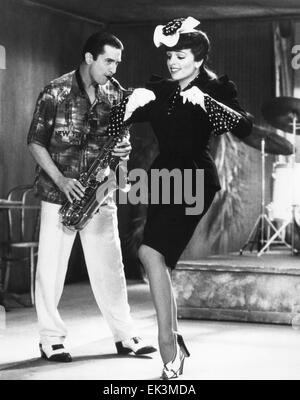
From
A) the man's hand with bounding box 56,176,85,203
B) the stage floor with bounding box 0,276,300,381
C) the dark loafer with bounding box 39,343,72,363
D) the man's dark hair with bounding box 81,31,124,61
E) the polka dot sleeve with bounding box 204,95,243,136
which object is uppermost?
the man's dark hair with bounding box 81,31,124,61

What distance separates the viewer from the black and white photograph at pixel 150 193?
12.4ft

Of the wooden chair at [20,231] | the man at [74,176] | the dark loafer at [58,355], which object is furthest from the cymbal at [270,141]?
the dark loafer at [58,355]

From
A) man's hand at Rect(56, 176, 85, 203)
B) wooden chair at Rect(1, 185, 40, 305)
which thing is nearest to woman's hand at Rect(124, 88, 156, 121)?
man's hand at Rect(56, 176, 85, 203)

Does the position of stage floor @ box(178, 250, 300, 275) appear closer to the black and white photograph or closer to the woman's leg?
the black and white photograph

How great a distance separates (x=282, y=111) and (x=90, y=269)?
3.61 meters

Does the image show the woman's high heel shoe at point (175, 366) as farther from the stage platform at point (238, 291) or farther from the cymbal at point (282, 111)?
the cymbal at point (282, 111)

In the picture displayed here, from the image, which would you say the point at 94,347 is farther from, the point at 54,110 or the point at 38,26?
the point at 38,26

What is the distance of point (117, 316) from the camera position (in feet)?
14.9

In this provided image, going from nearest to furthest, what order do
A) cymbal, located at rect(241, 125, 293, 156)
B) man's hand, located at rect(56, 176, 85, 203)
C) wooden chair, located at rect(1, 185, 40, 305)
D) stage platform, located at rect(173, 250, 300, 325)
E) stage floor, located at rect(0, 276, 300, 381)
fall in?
stage floor, located at rect(0, 276, 300, 381) < man's hand, located at rect(56, 176, 85, 203) < stage platform, located at rect(173, 250, 300, 325) < wooden chair, located at rect(1, 185, 40, 305) < cymbal, located at rect(241, 125, 293, 156)

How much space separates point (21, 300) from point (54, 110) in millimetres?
2911

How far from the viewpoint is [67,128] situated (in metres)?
4.44

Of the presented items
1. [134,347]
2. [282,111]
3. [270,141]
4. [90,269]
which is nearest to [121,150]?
[90,269]

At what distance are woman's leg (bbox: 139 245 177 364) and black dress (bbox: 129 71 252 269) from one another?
4 cm

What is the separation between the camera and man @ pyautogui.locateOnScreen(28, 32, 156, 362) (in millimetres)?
4414
